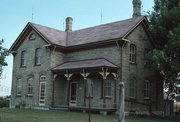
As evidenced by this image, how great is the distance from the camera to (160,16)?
76.2 feet

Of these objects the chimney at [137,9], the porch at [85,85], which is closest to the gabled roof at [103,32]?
the porch at [85,85]

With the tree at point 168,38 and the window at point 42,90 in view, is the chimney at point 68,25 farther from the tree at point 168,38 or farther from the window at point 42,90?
the tree at point 168,38

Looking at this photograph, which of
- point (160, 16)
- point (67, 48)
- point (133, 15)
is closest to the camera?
point (160, 16)

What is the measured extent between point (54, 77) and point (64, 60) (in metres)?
2.65

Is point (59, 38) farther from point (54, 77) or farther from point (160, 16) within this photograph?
point (160, 16)

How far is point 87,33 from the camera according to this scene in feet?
93.2

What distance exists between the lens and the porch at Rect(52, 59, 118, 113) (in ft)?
73.3

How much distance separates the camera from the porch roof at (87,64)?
2226 cm

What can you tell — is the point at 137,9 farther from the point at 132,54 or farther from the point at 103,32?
the point at 132,54

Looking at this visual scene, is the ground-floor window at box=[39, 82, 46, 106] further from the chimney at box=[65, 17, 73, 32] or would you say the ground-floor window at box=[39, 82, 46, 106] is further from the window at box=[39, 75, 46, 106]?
the chimney at box=[65, 17, 73, 32]

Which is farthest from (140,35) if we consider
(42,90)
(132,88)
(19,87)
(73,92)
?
(19,87)

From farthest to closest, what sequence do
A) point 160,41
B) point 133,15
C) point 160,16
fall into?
point 133,15, point 160,41, point 160,16

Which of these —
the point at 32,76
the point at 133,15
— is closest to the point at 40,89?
the point at 32,76

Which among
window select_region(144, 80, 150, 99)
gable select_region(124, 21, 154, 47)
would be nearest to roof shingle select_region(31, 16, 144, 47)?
gable select_region(124, 21, 154, 47)
